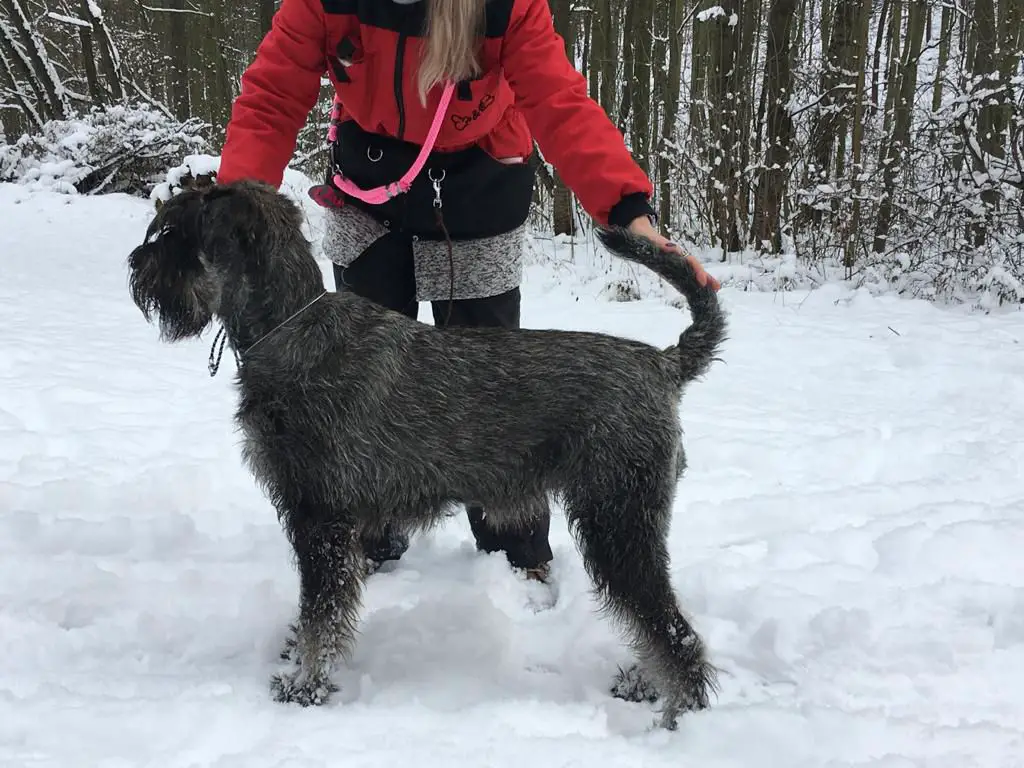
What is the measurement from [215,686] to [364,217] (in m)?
1.81

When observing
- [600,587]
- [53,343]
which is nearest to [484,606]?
[600,587]

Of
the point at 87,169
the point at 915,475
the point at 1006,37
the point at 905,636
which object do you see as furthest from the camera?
the point at 87,169

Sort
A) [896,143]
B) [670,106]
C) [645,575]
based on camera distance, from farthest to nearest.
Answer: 1. [670,106]
2. [896,143]
3. [645,575]

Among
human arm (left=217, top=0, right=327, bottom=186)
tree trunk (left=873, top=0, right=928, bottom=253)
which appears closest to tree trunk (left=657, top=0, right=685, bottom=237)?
tree trunk (left=873, top=0, right=928, bottom=253)

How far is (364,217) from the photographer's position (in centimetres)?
304

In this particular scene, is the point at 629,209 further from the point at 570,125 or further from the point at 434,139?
the point at 434,139

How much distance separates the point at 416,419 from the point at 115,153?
503 inches

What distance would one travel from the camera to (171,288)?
7.93ft

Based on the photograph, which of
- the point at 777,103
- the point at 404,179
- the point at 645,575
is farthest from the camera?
the point at 777,103

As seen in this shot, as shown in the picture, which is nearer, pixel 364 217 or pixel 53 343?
pixel 364 217

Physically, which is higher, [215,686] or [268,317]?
[268,317]

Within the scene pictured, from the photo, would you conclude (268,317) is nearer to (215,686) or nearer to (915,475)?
(215,686)

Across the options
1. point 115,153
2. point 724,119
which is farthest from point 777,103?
point 115,153

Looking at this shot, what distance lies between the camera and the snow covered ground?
228cm
